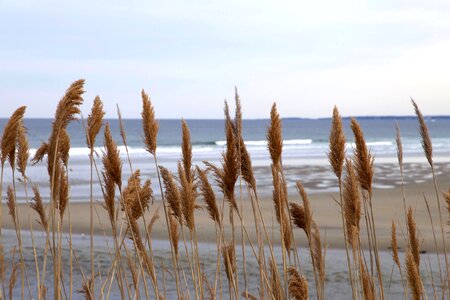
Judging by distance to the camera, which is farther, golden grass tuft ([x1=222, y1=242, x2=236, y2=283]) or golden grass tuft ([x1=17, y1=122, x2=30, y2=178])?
golden grass tuft ([x1=222, y1=242, x2=236, y2=283])

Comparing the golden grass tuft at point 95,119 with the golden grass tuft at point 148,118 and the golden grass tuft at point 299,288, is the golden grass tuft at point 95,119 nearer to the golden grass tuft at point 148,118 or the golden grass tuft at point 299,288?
the golden grass tuft at point 148,118

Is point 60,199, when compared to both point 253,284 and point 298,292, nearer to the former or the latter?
point 298,292

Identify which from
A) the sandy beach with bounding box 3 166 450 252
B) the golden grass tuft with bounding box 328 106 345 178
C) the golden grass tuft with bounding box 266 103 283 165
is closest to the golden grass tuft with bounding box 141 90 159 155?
the golden grass tuft with bounding box 266 103 283 165

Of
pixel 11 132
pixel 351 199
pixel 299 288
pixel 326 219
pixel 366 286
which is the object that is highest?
pixel 11 132

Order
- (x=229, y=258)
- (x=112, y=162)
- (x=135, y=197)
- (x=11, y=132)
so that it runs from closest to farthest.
→ 1. (x=11, y=132)
2. (x=112, y=162)
3. (x=135, y=197)
4. (x=229, y=258)

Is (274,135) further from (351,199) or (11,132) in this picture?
(11,132)

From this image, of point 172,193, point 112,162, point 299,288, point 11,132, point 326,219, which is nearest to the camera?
point 299,288

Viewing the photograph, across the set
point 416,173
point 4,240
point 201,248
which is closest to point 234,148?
point 201,248

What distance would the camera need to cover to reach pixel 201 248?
11672mm

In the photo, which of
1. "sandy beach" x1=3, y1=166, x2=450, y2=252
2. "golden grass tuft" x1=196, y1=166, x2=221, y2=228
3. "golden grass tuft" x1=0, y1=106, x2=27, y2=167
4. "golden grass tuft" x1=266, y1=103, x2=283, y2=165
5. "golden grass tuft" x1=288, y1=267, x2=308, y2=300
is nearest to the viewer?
"golden grass tuft" x1=288, y1=267, x2=308, y2=300

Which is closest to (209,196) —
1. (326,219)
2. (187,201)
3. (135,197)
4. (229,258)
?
(187,201)

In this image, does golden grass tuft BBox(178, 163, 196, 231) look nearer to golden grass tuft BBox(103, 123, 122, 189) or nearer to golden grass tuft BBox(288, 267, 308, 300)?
golden grass tuft BBox(103, 123, 122, 189)

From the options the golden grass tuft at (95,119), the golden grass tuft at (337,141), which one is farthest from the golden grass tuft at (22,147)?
the golden grass tuft at (337,141)

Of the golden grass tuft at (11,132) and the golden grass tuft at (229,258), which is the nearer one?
the golden grass tuft at (11,132)
